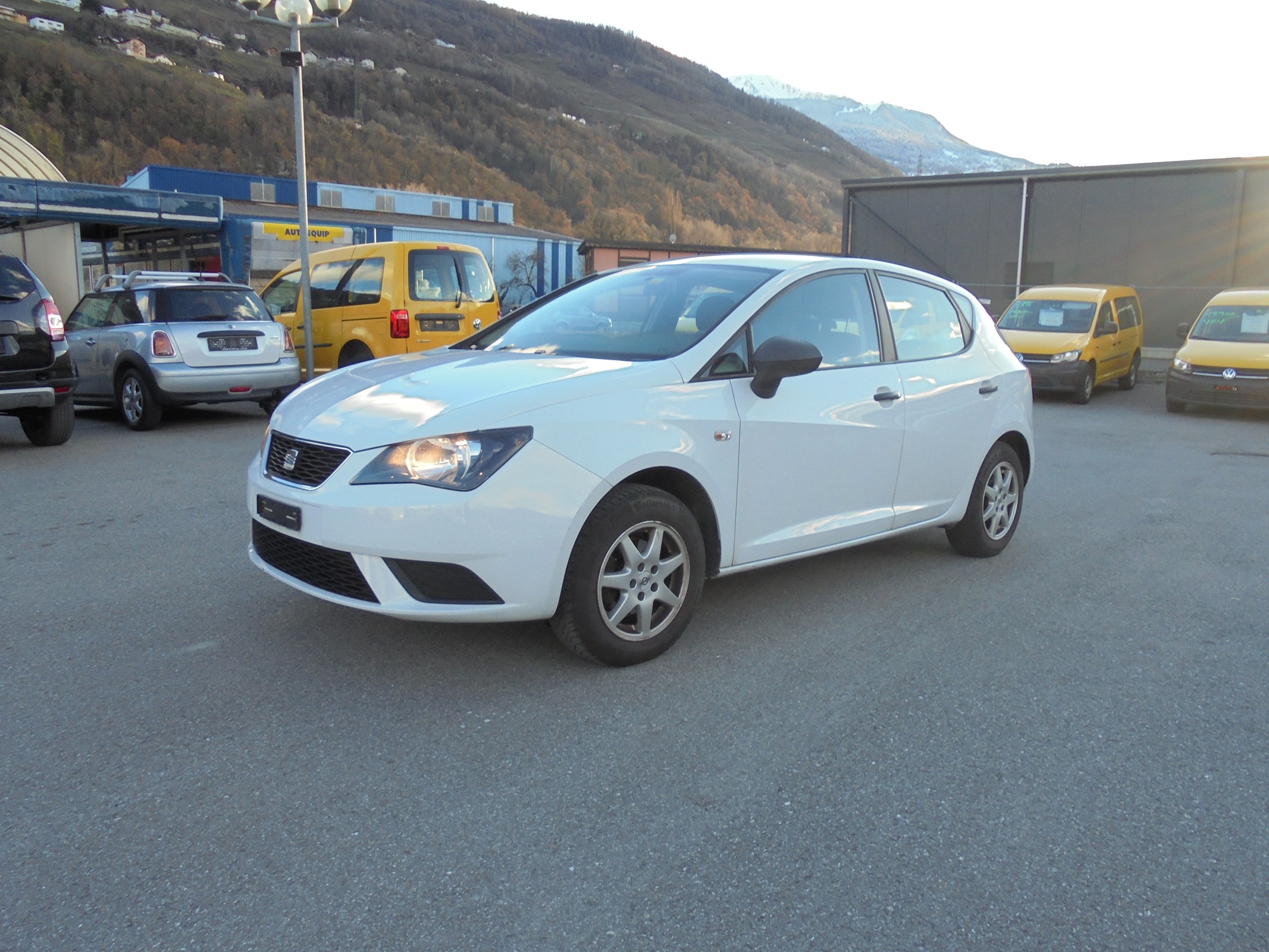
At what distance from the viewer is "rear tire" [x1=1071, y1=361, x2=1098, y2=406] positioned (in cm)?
1504

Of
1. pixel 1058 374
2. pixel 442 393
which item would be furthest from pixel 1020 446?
pixel 1058 374

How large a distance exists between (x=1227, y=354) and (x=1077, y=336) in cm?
226

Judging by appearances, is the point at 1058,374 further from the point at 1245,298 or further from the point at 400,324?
the point at 400,324

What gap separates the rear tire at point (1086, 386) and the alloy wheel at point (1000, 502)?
10.2m

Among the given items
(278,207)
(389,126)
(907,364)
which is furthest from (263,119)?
(907,364)

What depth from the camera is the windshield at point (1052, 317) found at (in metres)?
15.7

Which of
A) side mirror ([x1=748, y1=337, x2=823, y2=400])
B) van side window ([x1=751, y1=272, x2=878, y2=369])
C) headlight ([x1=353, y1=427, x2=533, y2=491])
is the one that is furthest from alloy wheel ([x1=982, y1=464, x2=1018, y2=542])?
headlight ([x1=353, y1=427, x2=533, y2=491])

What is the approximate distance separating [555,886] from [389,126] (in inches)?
2933

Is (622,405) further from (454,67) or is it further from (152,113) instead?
(454,67)

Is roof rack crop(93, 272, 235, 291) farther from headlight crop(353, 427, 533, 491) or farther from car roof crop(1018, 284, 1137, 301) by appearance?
car roof crop(1018, 284, 1137, 301)

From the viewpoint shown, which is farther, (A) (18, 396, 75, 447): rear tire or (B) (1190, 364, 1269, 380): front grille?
(B) (1190, 364, 1269, 380): front grille

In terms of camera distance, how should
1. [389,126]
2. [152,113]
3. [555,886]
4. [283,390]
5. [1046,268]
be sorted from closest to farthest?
[555,886] < [283,390] < [1046,268] < [152,113] < [389,126]

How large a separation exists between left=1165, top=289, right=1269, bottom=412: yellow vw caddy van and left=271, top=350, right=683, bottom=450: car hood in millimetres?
11898

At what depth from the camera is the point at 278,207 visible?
2967cm
